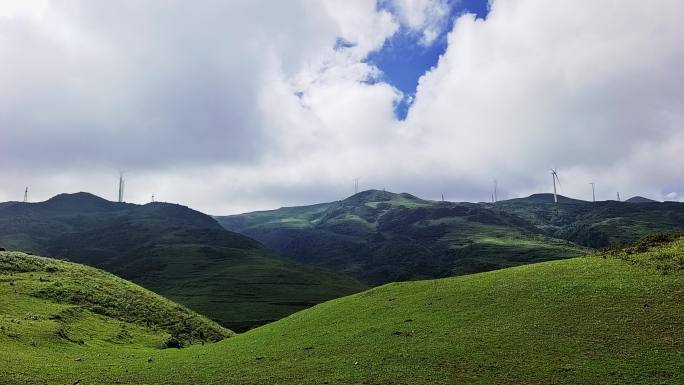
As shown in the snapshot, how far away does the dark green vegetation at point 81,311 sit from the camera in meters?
63.6

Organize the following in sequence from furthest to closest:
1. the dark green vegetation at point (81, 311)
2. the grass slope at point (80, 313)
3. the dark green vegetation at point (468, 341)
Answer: the dark green vegetation at point (81, 311) < the grass slope at point (80, 313) < the dark green vegetation at point (468, 341)

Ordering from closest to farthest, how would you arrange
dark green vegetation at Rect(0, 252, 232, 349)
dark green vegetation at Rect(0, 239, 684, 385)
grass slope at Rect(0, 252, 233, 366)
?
dark green vegetation at Rect(0, 239, 684, 385)
grass slope at Rect(0, 252, 233, 366)
dark green vegetation at Rect(0, 252, 232, 349)

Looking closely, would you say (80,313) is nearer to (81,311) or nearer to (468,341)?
(81,311)

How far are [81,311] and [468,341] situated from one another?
6287cm

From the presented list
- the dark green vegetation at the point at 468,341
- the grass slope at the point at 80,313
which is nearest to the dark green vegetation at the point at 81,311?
the grass slope at the point at 80,313

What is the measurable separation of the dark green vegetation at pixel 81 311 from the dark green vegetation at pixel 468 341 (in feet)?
5.00

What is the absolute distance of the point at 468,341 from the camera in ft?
138

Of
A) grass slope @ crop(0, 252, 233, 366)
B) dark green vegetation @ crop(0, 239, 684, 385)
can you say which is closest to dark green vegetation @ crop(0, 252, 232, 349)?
grass slope @ crop(0, 252, 233, 366)

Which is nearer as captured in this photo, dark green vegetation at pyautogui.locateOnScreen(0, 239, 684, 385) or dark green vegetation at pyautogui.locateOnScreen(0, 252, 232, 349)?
dark green vegetation at pyautogui.locateOnScreen(0, 239, 684, 385)

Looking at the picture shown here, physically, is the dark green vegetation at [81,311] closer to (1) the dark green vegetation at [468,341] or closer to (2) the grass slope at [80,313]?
(2) the grass slope at [80,313]

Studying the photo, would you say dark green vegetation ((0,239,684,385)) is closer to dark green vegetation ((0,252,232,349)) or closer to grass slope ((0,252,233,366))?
grass slope ((0,252,233,366))

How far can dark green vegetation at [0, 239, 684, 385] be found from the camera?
3556cm

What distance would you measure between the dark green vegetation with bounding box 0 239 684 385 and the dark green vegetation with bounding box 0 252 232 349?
153cm

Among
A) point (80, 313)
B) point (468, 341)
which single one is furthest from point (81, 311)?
point (468, 341)
